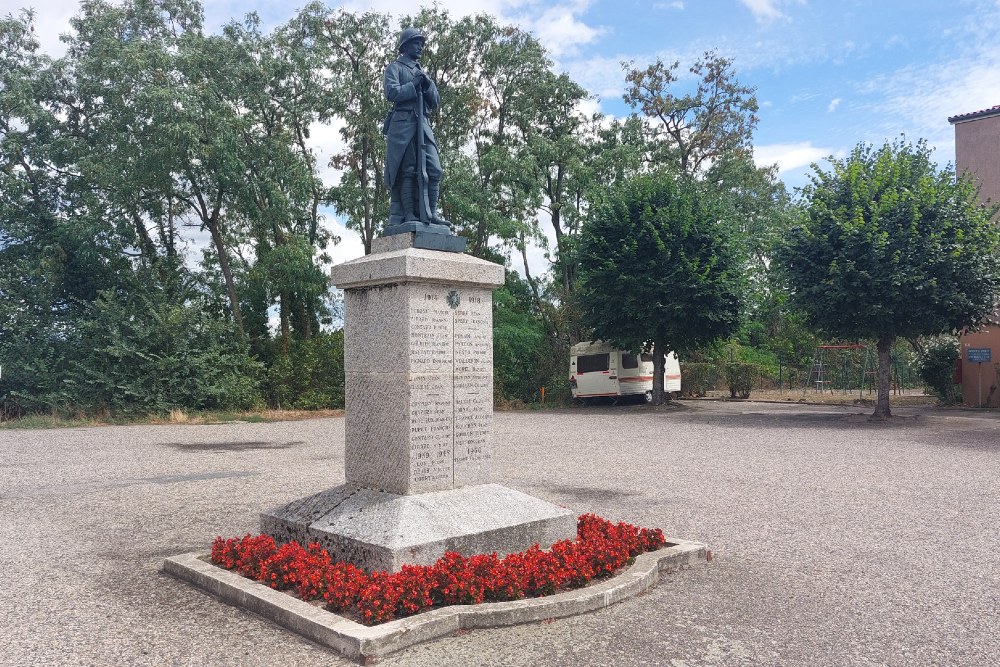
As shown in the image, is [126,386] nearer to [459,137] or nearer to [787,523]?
[459,137]

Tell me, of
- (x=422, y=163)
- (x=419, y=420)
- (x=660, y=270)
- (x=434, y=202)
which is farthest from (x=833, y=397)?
(x=419, y=420)

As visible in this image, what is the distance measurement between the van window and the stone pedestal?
21.2 m

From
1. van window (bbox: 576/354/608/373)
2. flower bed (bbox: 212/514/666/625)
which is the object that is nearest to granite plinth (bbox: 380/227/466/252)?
flower bed (bbox: 212/514/666/625)

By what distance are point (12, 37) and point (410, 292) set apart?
27.8 meters

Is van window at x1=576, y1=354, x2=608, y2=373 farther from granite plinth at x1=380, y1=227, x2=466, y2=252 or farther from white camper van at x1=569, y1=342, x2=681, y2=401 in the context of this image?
granite plinth at x1=380, y1=227, x2=466, y2=252

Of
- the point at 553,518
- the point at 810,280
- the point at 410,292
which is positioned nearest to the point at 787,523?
the point at 553,518

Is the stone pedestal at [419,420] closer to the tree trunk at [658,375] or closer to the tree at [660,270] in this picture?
the tree at [660,270]

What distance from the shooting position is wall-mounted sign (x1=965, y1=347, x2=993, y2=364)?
25.7m

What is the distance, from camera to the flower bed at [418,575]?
5031 mm

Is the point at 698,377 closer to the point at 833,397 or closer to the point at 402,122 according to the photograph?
the point at 833,397

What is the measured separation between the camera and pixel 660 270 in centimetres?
2478

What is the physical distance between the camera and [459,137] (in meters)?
32.1

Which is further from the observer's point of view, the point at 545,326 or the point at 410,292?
the point at 545,326

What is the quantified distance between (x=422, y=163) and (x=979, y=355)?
2472 cm
